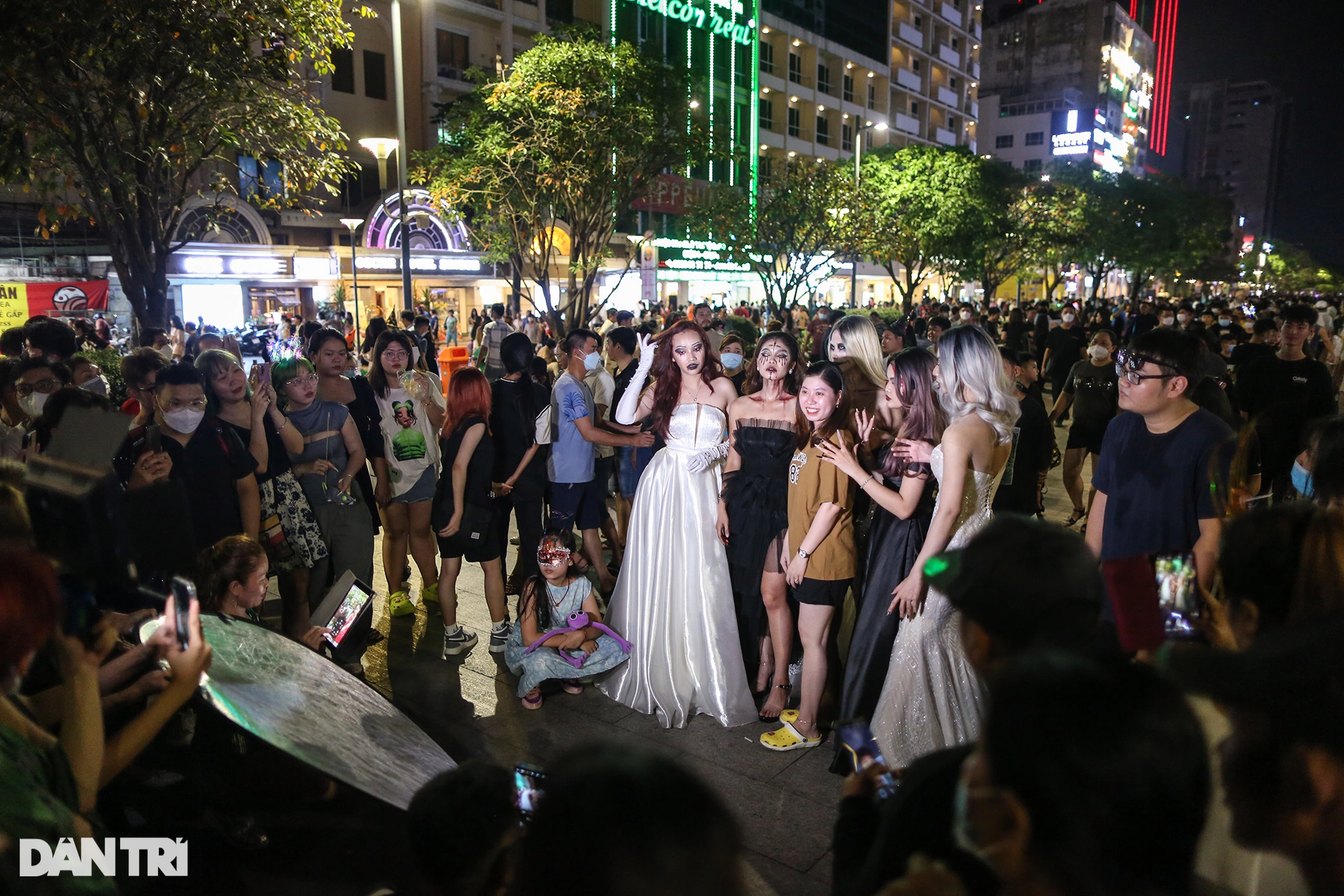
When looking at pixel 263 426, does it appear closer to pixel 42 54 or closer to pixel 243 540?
pixel 243 540

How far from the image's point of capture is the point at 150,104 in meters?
7.65

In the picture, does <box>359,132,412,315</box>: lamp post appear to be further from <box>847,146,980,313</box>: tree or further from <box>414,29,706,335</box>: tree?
<box>847,146,980,313</box>: tree

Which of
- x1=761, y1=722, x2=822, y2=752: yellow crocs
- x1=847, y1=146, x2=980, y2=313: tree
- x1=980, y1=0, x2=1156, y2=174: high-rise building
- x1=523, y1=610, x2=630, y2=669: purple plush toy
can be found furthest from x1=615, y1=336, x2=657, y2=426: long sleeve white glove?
x1=980, y1=0, x2=1156, y2=174: high-rise building

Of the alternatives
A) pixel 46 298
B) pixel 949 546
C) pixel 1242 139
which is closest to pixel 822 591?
pixel 949 546

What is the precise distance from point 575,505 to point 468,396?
1163mm

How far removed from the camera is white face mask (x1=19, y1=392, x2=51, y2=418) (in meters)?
5.44

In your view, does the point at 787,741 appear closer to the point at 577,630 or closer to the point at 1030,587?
the point at 577,630

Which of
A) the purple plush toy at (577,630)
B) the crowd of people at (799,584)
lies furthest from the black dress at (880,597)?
the purple plush toy at (577,630)

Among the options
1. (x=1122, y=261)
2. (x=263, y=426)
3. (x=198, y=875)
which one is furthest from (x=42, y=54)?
(x=1122, y=261)

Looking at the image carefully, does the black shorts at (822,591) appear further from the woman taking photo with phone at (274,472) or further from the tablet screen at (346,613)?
the woman taking photo with phone at (274,472)

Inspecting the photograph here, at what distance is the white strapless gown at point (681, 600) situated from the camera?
4.33 meters

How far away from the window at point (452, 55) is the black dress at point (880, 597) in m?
29.5

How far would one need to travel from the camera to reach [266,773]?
3225 millimetres

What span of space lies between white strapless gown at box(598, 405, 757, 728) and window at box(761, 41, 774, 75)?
42.3 metres
